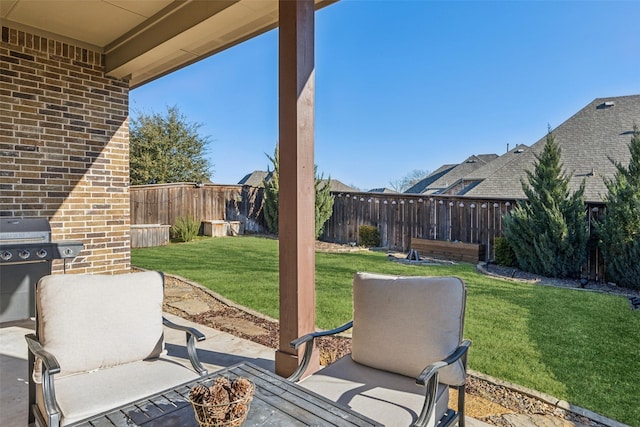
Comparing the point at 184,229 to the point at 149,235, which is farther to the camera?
the point at 184,229

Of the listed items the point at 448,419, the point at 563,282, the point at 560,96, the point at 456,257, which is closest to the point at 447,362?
the point at 448,419

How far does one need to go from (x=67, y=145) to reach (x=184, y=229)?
7140 mm

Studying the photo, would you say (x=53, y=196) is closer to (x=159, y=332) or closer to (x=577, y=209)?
(x=159, y=332)

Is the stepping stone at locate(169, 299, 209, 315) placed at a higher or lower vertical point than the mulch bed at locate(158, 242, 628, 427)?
higher

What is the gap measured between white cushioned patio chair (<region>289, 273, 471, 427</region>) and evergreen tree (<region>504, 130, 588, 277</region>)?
592 cm

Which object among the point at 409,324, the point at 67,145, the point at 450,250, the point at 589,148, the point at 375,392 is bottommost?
the point at 450,250

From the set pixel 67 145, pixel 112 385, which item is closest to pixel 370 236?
pixel 67 145

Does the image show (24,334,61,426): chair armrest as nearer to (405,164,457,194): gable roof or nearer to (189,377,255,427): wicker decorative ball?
(189,377,255,427): wicker decorative ball

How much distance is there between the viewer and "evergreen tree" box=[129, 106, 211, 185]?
17.9 meters

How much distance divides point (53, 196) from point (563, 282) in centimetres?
755

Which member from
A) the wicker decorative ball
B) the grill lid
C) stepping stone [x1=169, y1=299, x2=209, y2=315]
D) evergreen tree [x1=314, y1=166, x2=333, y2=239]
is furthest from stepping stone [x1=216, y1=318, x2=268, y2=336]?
evergreen tree [x1=314, y1=166, x2=333, y2=239]

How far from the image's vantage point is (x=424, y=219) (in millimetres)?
9773

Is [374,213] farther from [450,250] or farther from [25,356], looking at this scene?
[25,356]

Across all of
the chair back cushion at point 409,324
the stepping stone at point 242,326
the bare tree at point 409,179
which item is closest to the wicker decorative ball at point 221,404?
the chair back cushion at point 409,324
